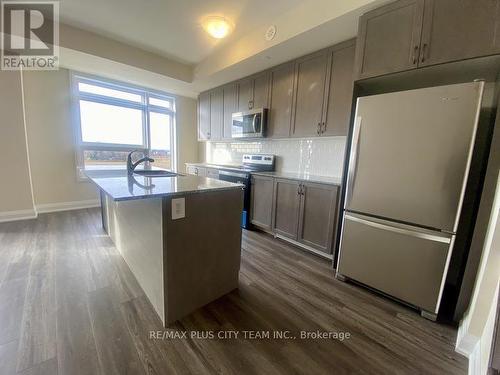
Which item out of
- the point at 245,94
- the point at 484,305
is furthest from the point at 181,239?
the point at 245,94

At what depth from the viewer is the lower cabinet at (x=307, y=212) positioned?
2.38 metres

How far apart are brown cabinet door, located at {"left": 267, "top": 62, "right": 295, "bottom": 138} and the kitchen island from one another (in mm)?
1665

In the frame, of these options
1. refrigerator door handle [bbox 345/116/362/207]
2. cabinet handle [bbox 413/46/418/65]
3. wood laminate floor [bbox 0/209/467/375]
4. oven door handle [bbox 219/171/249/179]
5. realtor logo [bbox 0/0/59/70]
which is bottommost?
wood laminate floor [bbox 0/209/467/375]

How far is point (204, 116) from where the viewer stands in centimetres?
468

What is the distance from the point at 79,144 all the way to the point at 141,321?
3823 millimetres

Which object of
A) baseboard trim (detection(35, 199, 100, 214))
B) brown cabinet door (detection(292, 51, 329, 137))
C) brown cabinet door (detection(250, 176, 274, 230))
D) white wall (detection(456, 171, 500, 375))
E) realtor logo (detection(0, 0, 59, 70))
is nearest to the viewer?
white wall (detection(456, 171, 500, 375))

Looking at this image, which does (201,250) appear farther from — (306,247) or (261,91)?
(261,91)

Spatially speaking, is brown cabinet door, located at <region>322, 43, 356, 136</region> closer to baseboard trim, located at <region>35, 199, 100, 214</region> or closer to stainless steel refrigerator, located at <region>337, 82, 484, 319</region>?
stainless steel refrigerator, located at <region>337, 82, 484, 319</region>

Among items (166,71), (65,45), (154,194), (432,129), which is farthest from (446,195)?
(65,45)

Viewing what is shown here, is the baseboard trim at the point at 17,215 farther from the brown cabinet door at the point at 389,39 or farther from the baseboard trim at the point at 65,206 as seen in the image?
the brown cabinet door at the point at 389,39

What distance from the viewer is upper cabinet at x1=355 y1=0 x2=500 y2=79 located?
4.58 ft

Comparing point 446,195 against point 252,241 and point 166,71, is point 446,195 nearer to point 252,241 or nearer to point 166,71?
point 252,241

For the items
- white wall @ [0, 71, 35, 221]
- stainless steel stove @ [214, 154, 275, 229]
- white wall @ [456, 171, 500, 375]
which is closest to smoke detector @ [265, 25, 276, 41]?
stainless steel stove @ [214, 154, 275, 229]

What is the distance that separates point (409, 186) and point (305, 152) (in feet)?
5.58
